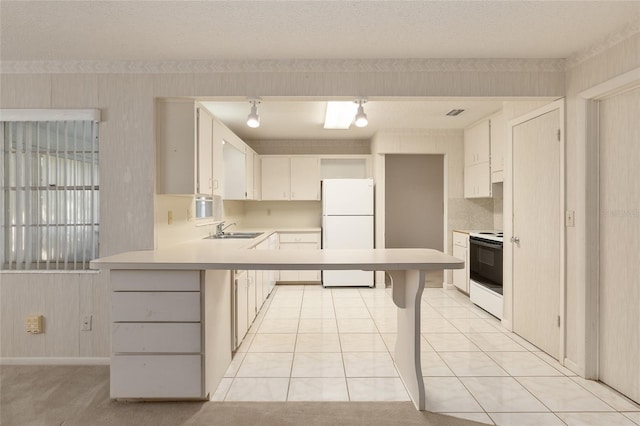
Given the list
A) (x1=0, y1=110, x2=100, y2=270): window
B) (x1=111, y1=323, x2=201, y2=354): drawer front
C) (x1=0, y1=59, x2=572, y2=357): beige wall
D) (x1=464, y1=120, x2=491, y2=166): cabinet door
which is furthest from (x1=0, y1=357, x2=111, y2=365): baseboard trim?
(x1=464, y1=120, x2=491, y2=166): cabinet door

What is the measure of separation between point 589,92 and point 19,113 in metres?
4.14

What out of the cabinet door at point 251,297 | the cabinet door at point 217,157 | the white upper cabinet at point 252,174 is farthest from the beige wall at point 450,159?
the cabinet door at point 217,157

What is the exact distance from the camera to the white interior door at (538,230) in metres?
3.03

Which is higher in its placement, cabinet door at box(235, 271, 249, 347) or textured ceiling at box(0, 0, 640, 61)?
textured ceiling at box(0, 0, 640, 61)

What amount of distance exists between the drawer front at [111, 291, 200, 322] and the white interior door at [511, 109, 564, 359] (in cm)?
267

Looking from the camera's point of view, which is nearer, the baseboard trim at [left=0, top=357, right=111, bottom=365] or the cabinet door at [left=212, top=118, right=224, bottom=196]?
the baseboard trim at [left=0, top=357, right=111, bottom=365]

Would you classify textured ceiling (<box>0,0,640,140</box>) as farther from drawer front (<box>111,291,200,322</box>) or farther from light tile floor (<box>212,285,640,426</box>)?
light tile floor (<box>212,285,640,426</box>)

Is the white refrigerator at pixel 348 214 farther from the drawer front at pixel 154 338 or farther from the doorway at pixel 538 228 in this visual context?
the drawer front at pixel 154 338

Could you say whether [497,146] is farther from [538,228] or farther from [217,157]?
[217,157]

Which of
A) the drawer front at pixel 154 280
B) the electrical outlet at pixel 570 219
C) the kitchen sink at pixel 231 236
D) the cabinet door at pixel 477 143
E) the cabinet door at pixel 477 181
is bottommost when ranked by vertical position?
the drawer front at pixel 154 280

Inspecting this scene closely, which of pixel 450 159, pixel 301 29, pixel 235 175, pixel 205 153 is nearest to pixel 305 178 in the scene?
pixel 235 175

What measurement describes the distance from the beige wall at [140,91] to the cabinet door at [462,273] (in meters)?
2.51

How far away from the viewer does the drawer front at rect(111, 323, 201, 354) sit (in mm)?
2342

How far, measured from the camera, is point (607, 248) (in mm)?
2611
